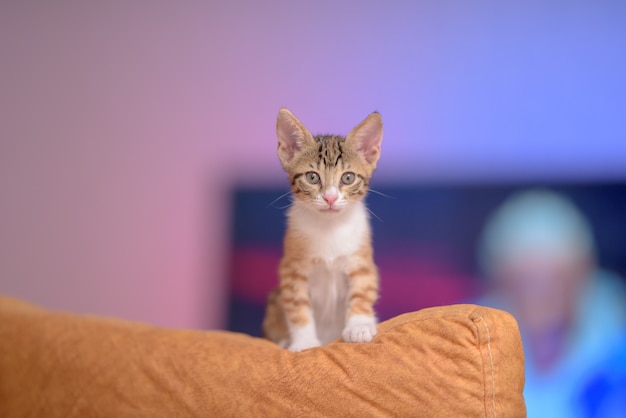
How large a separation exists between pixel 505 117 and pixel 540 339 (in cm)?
89

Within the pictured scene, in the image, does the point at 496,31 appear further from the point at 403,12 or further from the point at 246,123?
the point at 246,123

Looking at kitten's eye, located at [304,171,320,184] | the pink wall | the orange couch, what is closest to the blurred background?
the pink wall

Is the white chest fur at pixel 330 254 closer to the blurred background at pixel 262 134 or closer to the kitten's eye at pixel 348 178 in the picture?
the kitten's eye at pixel 348 178

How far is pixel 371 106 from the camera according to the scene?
242 cm

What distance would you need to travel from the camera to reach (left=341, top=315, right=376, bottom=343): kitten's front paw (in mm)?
1486

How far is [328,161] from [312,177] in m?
0.07

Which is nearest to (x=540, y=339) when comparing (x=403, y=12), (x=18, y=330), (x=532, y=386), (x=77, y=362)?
(x=532, y=386)

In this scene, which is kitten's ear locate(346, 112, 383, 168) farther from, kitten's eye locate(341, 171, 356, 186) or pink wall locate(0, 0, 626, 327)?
pink wall locate(0, 0, 626, 327)

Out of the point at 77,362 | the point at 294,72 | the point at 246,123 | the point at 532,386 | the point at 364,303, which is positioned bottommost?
the point at 532,386

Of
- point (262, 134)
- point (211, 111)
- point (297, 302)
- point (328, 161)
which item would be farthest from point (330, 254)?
point (211, 111)

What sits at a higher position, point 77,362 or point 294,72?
point 294,72

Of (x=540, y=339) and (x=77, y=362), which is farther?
(x=540, y=339)

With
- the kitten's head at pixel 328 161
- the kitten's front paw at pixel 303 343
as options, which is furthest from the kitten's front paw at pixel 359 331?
the kitten's head at pixel 328 161

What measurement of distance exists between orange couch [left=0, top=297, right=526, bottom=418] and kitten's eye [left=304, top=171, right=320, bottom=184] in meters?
0.50
